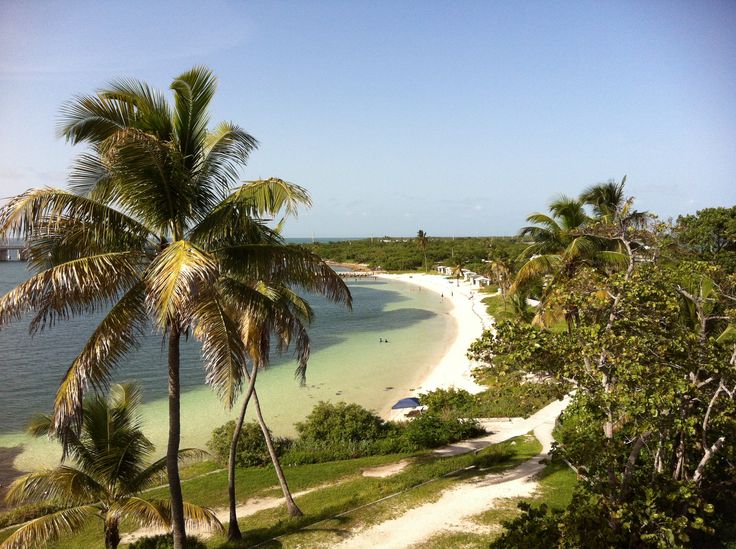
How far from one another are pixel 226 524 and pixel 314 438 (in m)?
6.87

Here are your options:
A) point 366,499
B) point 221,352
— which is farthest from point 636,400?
point 366,499

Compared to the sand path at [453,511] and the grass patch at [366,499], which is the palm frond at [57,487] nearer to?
the grass patch at [366,499]

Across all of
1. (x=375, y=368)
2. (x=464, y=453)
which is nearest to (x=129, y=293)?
(x=464, y=453)

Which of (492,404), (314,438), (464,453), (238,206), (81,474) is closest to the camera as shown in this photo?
(238,206)

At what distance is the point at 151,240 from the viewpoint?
7535 mm

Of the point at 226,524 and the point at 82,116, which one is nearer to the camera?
the point at 82,116

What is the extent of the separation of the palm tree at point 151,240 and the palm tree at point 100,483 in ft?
3.71

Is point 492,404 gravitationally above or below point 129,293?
below

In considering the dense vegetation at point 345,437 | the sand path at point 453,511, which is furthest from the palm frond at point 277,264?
the dense vegetation at point 345,437

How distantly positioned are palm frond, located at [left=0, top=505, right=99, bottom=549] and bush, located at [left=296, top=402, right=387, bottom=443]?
11273 mm

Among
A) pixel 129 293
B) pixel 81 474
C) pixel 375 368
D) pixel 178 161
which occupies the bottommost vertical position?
pixel 375 368

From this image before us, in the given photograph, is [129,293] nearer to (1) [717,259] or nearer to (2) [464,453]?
(2) [464,453]

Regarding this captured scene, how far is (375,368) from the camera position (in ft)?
111

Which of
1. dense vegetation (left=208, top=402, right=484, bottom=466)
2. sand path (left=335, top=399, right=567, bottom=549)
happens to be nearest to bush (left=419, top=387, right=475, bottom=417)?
dense vegetation (left=208, top=402, right=484, bottom=466)
